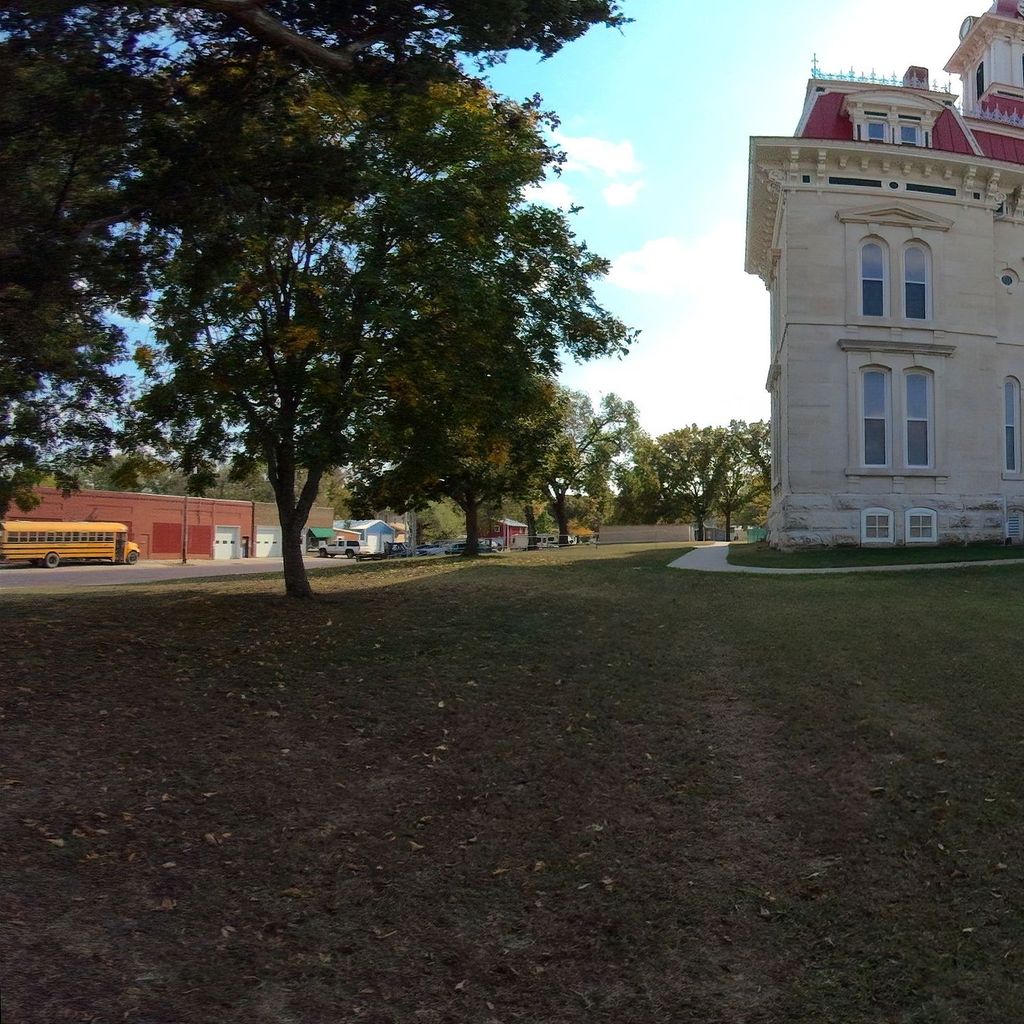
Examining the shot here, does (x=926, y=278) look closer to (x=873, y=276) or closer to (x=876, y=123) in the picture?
(x=873, y=276)

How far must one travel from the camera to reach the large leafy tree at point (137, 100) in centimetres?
712

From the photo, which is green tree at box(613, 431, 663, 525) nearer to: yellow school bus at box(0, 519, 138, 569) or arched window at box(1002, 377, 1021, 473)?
yellow school bus at box(0, 519, 138, 569)

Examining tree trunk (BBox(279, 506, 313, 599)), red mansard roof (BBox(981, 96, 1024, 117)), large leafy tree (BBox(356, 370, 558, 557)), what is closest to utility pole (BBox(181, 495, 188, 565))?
large leafy tree (BBox(356, 370, 558, 557))

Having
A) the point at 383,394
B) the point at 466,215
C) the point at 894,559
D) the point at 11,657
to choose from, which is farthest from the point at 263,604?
the point at 894,559

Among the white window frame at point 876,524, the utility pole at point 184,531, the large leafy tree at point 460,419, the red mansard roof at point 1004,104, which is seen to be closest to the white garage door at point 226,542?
the utility pole at point 184,531

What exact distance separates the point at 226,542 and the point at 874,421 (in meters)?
49.8

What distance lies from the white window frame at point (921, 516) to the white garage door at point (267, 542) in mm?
52163

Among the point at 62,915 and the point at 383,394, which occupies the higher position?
the point at 383,394

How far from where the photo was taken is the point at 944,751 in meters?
6.22

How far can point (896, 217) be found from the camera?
22.5 m

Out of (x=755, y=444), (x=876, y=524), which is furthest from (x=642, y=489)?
(x=876, y=524)

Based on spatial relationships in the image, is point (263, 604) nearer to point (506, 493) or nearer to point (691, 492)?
point (506, 493)

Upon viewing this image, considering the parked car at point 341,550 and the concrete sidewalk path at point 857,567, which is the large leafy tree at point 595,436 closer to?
the parked car at point 341,550

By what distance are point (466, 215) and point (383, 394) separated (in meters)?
2.52
